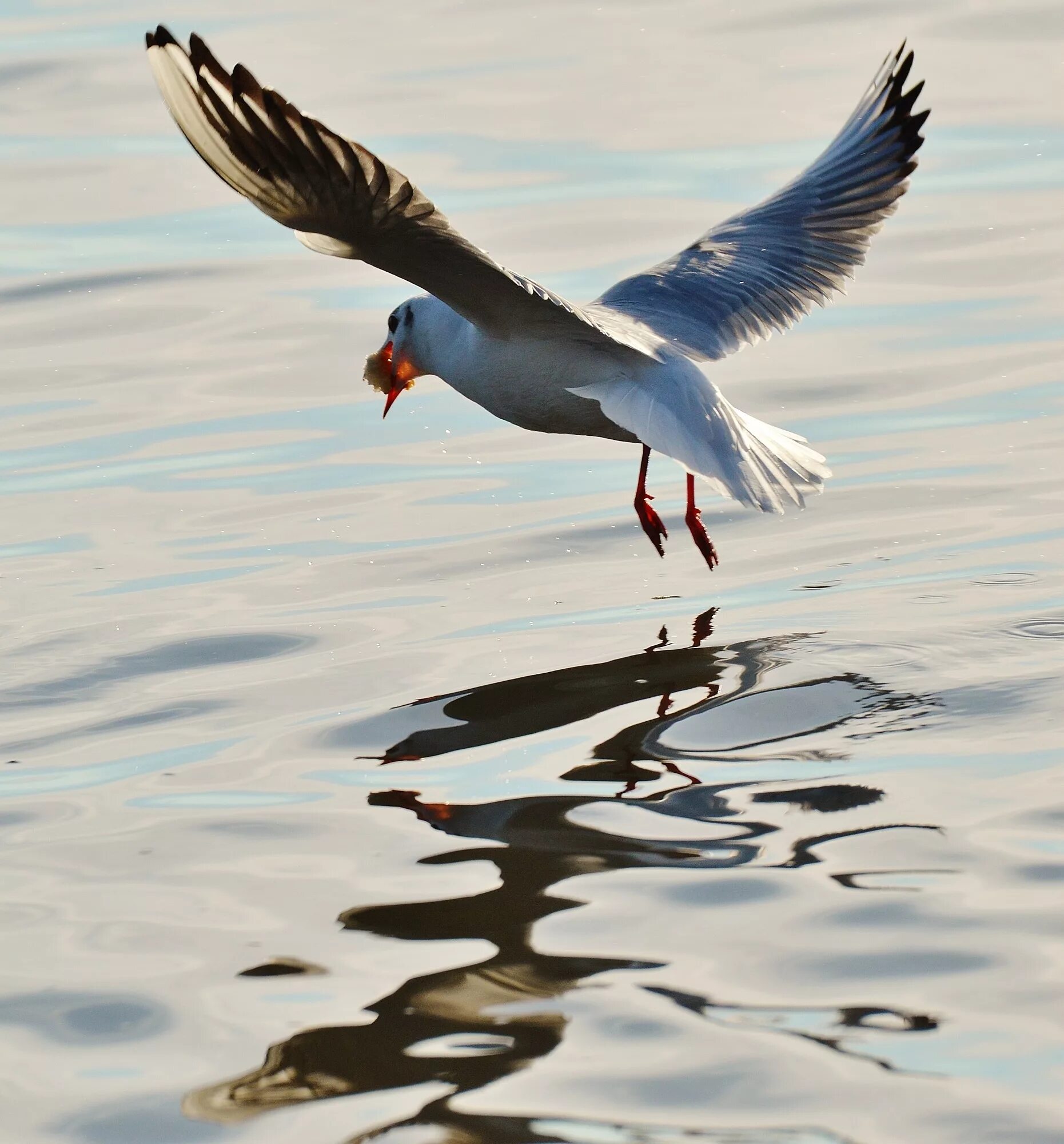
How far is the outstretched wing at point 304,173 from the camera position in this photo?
14.1 ft

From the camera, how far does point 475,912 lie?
3697mm

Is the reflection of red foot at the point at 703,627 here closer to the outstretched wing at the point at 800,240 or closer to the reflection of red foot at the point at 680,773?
the reflection of red foot at the point at 680,773

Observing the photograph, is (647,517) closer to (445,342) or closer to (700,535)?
(700,535)

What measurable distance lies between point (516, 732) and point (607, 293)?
2.52 m

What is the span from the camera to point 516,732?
4703 millimetres

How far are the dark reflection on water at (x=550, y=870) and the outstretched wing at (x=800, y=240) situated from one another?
1.78 meters

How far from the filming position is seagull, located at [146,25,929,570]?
443 centimetres

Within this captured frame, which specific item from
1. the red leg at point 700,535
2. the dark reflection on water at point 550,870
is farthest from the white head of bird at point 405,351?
the dark reflection on water at point 550,870

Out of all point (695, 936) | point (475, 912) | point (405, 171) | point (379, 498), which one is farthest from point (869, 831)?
point (405, 171)

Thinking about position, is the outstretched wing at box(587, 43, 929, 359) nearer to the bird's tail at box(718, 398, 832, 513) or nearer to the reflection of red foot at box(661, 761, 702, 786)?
the bird's tail at box(718, 398, 832, 513)

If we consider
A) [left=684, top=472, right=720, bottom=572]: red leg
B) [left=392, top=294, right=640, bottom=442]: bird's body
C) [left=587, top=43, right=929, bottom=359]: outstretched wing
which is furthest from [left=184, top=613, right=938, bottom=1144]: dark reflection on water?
[left=587, top=43, right=929, bottom=359]: outstretched wing

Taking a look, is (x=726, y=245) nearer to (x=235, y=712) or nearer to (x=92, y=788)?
(x=235, y=712)

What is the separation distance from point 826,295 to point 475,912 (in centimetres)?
403

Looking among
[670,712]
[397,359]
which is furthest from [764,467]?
[397,359]
